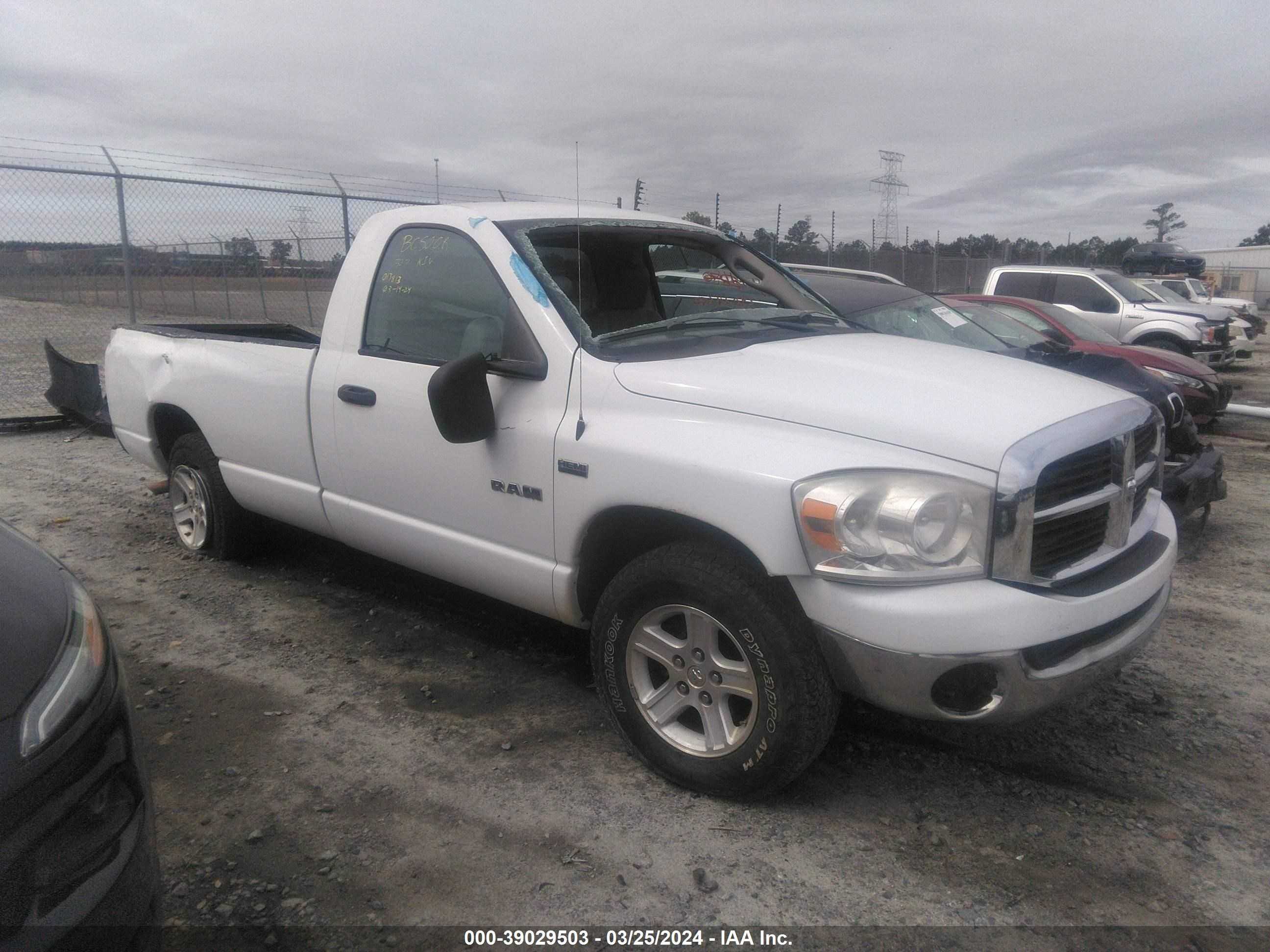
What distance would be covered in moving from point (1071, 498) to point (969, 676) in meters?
0.59

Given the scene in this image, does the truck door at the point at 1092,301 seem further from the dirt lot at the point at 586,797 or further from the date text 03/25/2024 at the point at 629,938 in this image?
the date text 03/25/2024 at the point at 629,938

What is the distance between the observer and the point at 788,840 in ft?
8.89

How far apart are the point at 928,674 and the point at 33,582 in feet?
6.80

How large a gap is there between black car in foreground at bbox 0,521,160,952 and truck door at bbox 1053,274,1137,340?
1386cm

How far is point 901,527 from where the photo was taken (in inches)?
94.0

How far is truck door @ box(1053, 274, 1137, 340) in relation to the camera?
44.5 feet

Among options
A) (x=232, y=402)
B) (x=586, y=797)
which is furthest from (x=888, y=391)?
(x=232, y=402)

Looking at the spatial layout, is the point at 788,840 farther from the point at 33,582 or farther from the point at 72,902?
the point at 33,582

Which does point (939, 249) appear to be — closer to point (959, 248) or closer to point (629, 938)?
point (959, 248)

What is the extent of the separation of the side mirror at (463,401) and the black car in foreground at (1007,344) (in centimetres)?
317

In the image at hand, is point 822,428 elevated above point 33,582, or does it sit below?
above

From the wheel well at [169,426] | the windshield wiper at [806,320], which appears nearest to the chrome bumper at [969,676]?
the windshield wiper at [806,320]

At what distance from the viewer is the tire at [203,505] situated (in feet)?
15.7

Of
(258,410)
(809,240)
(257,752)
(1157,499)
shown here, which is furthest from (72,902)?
(809,240)
